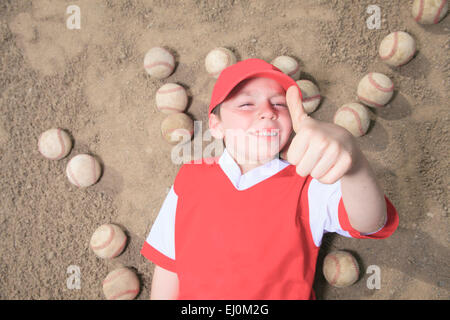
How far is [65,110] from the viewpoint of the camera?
2412 mm

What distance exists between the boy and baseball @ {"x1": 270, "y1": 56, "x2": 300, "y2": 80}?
0.59 metres

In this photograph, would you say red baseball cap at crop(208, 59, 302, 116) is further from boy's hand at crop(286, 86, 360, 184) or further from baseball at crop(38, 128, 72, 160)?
baseball at crop(38, 128, 72, 160)

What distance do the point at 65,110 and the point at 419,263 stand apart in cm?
282

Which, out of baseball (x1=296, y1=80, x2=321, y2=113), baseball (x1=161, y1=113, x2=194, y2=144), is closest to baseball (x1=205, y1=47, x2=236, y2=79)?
baseball (x1=161, y1=113, x2=194, y2=144)

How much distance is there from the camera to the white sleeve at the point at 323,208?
1364 mm

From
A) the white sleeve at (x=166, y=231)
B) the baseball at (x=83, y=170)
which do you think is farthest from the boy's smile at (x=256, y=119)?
the baseball at (x=83, y=170)

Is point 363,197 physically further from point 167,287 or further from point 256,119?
point 167,287

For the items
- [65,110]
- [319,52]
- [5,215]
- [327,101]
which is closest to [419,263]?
[327,101]

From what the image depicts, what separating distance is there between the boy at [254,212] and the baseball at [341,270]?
1.56 ft

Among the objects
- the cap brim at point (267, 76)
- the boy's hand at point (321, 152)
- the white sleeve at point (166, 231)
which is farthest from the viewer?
the white sleeve at point (166, 231)

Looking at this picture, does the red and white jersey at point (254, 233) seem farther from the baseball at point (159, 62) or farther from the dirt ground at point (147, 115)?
the baseball at point (159, 62)

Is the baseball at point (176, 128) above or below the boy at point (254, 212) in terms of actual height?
above

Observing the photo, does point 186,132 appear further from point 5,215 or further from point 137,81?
point 5,215

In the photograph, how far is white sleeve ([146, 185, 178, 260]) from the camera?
1.78 meters
